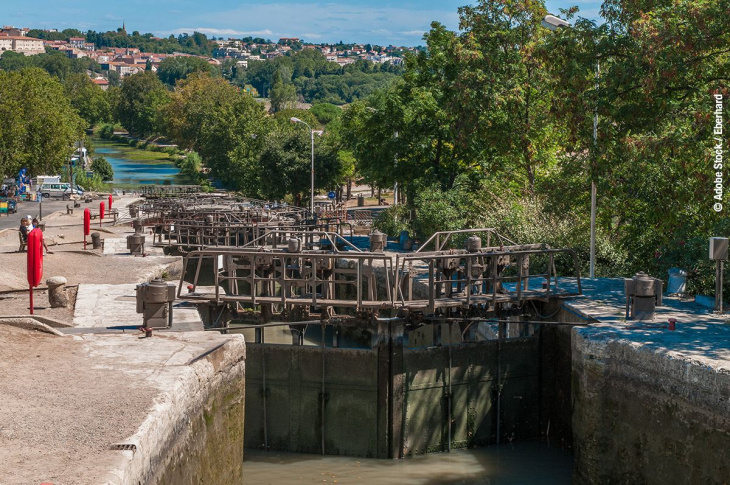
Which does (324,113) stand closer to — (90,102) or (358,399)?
(90,102)

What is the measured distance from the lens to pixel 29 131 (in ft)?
264

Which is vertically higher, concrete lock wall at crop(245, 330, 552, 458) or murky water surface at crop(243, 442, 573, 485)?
concrete lock wall at crop(245, 330, 552, 458)

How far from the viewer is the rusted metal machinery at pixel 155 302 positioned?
53.9 ft

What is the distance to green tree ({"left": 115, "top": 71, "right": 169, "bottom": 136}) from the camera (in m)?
168

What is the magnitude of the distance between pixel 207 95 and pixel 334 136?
61.3 metres

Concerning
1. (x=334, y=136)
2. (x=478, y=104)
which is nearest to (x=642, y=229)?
(x=478, y=104)

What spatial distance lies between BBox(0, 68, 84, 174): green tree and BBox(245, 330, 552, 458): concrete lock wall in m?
59.8

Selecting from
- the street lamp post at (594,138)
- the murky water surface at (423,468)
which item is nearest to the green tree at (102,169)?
the street lamp post at (594,138)

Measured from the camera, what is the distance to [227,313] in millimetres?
18625

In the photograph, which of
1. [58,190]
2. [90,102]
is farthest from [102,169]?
[90,102]

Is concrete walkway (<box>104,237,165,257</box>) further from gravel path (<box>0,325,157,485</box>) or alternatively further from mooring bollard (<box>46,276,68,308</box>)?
gravel path (<box>0,325,157,485</box>)

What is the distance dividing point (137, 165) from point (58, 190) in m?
61.0

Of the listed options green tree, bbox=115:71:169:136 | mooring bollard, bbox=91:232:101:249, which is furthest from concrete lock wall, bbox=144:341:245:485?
green tree, bbox=115:71:169:136

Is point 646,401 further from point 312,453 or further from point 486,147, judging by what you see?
point 486,147
